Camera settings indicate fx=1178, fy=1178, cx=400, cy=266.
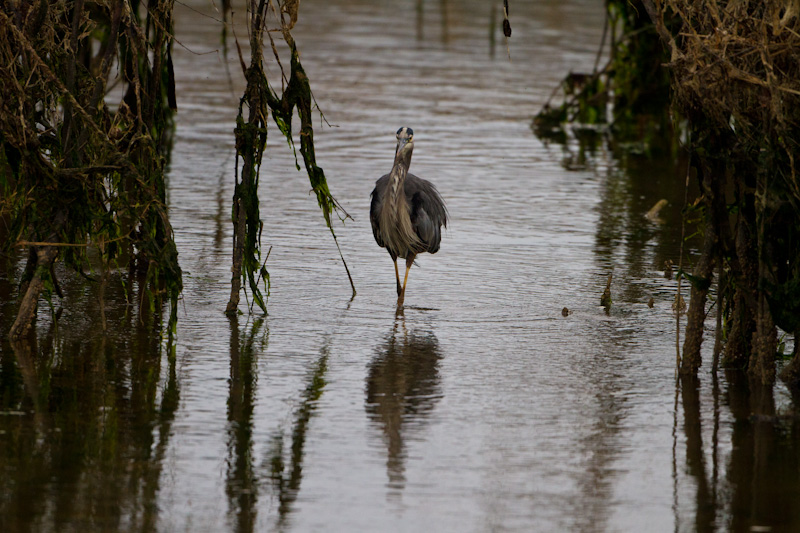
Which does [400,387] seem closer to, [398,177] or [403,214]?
[403,214]

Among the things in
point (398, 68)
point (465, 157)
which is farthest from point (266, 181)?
point (398, 68)

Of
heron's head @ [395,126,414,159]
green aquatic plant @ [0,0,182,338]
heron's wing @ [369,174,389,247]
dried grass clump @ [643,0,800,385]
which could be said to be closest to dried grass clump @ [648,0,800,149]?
dried grass clump @ [643,0,800,385]

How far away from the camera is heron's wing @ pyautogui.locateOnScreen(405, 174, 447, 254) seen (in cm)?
913

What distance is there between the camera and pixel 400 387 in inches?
267

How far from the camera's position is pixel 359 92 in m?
19.8

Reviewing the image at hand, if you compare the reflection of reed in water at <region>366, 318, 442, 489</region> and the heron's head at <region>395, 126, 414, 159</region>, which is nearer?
the reflection of reed in water at <region>366, 318, 442, 489</region>

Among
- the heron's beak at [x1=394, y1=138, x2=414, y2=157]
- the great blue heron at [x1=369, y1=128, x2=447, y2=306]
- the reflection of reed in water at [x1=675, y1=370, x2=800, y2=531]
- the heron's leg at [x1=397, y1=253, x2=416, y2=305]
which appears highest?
the heron's beak at [x1=394, y1=138, x2=414, y2=157]

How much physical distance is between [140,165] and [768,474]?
4.24 meters

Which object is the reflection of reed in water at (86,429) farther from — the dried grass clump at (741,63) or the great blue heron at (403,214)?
the dried grass clump at (741,63)

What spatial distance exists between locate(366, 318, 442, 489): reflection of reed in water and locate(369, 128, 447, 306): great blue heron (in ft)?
3.96

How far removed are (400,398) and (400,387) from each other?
7.9 inches

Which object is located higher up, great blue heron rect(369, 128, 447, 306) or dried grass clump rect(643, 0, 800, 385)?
dried grass clump rect(643, 0, 800, 385)

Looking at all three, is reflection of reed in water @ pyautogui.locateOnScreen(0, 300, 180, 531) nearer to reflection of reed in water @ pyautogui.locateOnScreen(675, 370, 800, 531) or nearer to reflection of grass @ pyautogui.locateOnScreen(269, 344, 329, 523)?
reflection of grass @ pyautogui.locateOnScreen(269, 344, 329, 523)

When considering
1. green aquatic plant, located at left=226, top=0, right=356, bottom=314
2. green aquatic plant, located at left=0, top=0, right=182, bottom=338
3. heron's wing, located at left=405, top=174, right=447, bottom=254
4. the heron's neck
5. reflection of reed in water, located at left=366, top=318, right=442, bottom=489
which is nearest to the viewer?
reflection of reed in water, located at left=366, top=318, right=442, bottom=489
